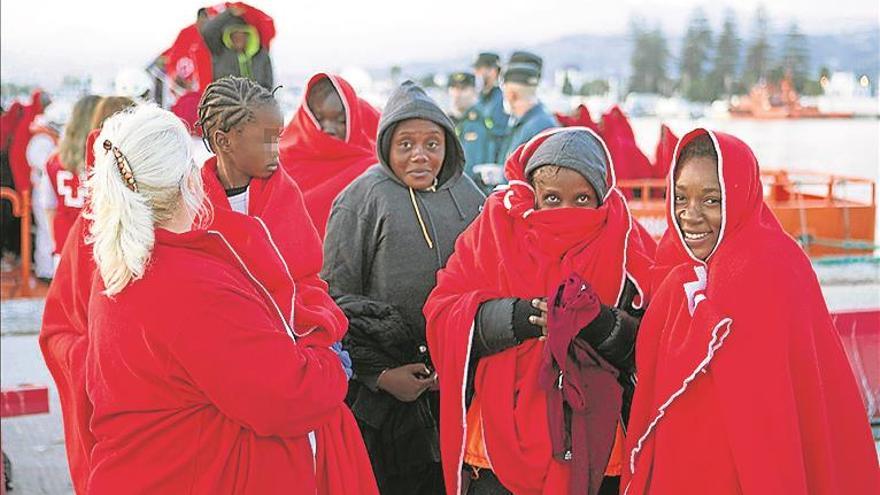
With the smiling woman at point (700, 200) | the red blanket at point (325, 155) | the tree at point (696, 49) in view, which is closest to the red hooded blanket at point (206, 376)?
the smiling woman at point (700, 200)

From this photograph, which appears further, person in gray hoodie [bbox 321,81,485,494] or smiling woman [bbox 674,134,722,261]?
person in gray hoodie [bbox 321,81,485,494]

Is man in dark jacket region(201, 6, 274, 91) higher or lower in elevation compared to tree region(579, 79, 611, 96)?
lower

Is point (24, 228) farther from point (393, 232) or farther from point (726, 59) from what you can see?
point (726, 59)

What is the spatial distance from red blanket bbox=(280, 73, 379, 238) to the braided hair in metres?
1.74

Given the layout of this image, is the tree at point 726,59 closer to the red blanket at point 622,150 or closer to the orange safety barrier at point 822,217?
the orange safety barrier at point 822,217

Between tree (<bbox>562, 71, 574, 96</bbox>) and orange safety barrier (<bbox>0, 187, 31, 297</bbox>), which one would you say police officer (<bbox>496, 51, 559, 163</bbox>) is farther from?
tree (<bbox>562, 71, 574, 96</bbox>)

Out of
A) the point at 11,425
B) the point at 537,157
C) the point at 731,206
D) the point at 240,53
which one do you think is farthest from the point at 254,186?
the point at 11,425

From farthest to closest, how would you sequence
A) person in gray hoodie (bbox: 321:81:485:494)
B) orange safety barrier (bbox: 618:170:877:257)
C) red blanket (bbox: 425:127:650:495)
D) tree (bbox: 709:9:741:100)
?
tree (bbox: 709:9:741:100), orange safety barrier (bbox: 618:170:877:257), person in gray hoodie (bbox: 321:81:485:494), red blanket (bbox: 425:127:650:495)

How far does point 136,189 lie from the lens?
7.63 feet

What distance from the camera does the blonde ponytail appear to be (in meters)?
2.30

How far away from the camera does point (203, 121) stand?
8.91ft

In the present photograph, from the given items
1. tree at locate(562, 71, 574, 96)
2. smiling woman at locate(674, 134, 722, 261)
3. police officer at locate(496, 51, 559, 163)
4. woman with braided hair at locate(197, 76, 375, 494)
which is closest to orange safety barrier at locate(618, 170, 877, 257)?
police officer at locate(496, 51, 559, 163)

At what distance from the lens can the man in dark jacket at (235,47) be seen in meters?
5.71

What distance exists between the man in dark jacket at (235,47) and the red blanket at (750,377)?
3500 mm
